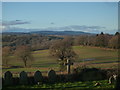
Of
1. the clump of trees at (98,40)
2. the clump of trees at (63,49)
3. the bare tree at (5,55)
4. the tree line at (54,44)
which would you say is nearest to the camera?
the bare tree at (5,55)

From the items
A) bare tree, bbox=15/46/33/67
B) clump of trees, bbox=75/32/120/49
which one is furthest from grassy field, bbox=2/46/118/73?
clump of trees, bbox=75/32/120/49

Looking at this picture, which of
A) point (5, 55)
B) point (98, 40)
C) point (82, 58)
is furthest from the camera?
point (98, 40)

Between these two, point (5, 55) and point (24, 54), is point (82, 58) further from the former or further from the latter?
point (5, 55)

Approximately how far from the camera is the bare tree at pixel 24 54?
12496mm

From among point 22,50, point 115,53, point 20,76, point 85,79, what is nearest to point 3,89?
point 20,76

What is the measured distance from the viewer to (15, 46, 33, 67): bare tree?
41.0 feet

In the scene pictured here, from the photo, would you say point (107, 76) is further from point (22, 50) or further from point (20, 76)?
point (22, 50)

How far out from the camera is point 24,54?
43.8 ft

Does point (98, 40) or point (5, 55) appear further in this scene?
point (98, 40)

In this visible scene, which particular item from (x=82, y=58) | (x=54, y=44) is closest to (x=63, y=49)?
(x=54, y=44)

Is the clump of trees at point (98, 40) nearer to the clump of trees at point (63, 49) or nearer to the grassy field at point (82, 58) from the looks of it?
the grassy field at point (82, 58)

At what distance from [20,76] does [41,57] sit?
22.2 feet

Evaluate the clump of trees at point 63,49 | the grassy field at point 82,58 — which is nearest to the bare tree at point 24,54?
the grassy field at point 82,58

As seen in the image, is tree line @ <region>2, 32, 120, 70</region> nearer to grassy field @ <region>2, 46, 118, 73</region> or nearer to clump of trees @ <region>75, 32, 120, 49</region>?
clump of trees @ <region>75, 32, 120, 49</region>
